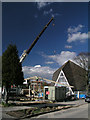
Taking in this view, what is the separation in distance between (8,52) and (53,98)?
13.2 meters

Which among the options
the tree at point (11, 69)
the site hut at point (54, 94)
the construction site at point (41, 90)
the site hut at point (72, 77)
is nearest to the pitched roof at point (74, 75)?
the site hut at point (72, 77)

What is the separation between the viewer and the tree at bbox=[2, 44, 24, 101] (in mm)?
14609

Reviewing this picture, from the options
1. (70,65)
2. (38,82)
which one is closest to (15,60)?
(38,82)

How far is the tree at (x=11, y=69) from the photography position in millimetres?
14609

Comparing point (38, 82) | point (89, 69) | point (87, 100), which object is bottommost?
point (87, 100)

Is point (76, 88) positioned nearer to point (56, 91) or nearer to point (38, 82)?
point (38, 82)

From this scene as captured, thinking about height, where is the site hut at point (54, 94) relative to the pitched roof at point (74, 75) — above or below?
below

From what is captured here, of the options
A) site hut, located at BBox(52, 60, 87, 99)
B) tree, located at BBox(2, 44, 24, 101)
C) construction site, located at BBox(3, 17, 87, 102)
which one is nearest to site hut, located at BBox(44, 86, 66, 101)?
construction site, located at BBox(3, 17, 87, 102)

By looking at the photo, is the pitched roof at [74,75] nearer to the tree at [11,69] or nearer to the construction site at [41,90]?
the construction site at [41,90]

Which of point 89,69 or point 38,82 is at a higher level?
point 89,69

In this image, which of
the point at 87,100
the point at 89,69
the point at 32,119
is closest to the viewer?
the point at 32,119

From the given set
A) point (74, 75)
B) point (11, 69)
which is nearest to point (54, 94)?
point (11, 69)

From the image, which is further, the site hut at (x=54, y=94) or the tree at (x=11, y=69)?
the site hut at (x=54, y=94)

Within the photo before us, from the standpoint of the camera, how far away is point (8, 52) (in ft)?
51.8
